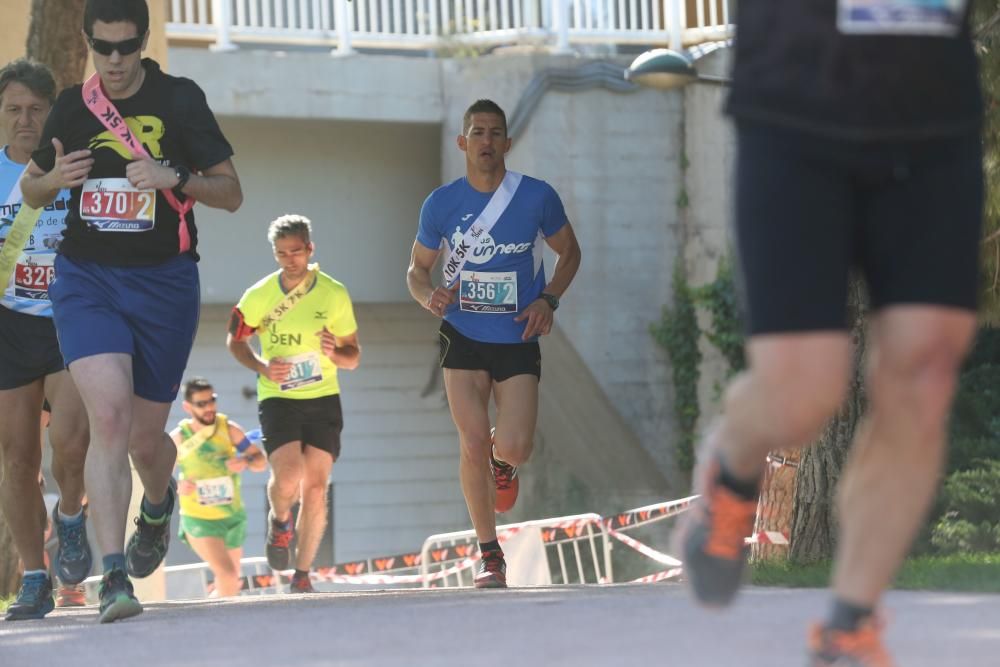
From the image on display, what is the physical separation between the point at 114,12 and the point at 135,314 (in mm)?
1101

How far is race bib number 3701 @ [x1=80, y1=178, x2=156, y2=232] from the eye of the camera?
22.6 feet

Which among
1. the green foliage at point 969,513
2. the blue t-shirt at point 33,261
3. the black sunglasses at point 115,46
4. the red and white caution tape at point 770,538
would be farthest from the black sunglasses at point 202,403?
the black sunglasses at point 115,46

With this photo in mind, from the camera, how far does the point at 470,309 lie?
878cm

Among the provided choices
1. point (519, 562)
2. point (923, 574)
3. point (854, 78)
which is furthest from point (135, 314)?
point (519, 562)

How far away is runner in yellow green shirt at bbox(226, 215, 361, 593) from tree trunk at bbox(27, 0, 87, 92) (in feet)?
5.17

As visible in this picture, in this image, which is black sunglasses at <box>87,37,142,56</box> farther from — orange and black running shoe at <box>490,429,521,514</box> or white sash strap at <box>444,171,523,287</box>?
orange and black running shoe at <box>490,429,521,514</box>

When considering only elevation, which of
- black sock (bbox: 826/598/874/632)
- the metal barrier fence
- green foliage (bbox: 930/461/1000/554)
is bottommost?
the metal barrier fence

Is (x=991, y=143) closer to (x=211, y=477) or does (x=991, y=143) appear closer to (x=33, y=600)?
(x=33, y=600)

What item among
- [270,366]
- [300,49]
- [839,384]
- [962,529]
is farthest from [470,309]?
[300,49]

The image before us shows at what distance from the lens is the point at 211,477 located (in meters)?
15.0

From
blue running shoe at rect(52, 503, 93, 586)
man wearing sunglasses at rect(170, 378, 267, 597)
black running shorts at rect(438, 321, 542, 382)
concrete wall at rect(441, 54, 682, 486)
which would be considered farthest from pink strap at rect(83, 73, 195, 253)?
concrete wall at rect(441, 54, 682, 486)

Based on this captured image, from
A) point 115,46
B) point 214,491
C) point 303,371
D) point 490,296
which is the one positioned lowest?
point 214,491

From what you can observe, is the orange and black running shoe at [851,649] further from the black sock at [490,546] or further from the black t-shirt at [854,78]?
the black sock at [490,546]

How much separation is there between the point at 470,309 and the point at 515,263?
0.31 m
